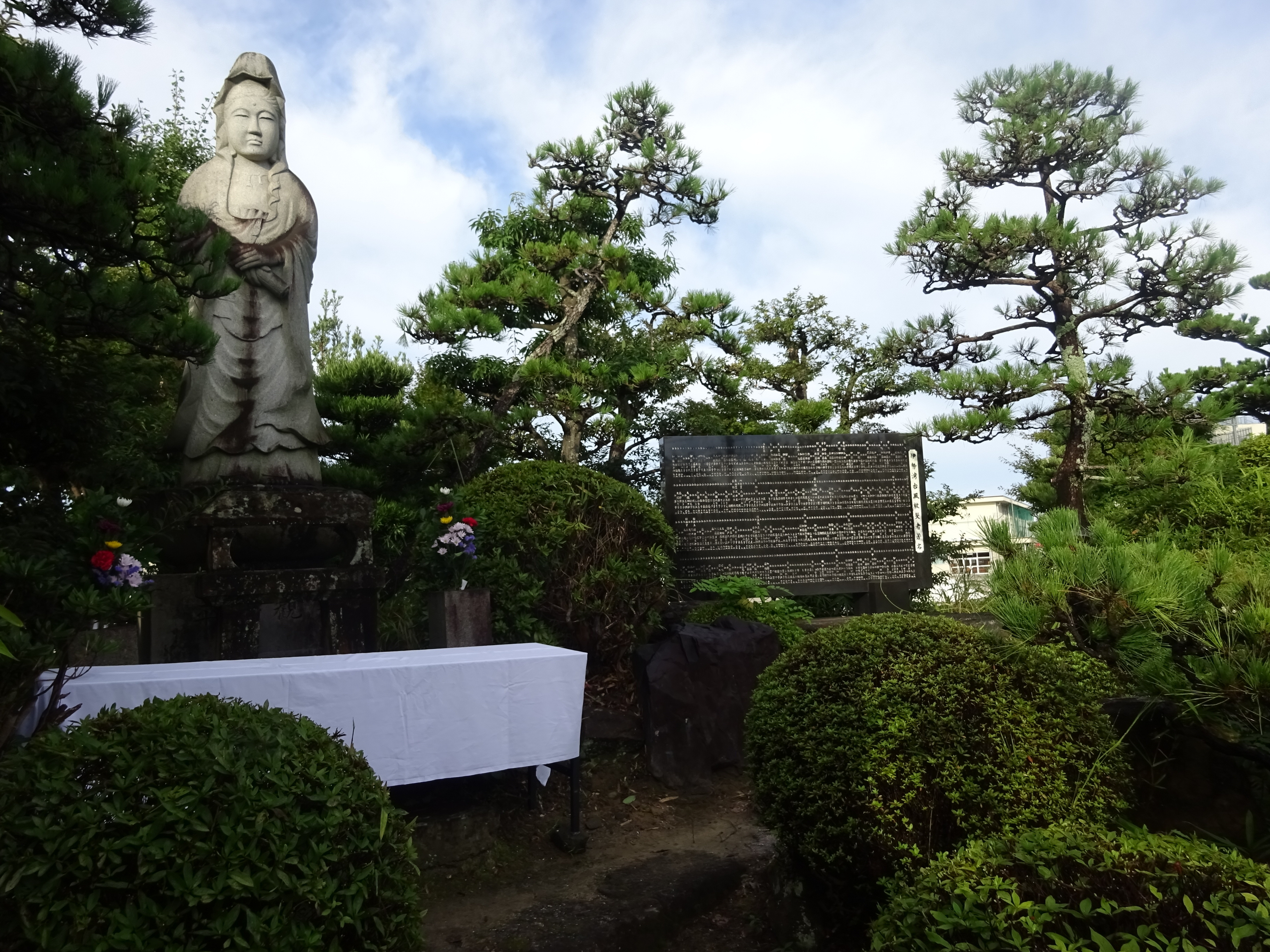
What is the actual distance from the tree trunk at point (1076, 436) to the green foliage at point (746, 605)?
3.65 meters

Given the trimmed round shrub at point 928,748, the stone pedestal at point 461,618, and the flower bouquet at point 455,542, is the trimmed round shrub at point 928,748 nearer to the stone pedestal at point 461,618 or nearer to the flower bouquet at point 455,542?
the stone pedestal at point 461,618

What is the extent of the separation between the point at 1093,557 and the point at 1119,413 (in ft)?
24.6

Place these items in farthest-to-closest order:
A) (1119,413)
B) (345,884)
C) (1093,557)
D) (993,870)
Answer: (1119,413) → (1093,557) → (345,884) → (993,870)

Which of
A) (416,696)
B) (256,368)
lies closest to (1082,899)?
(416,696)

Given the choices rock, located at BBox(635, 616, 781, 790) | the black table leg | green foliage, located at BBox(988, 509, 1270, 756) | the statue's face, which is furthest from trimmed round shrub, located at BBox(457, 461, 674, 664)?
green foliage, located at BBox(988, 509, 1270, 756)

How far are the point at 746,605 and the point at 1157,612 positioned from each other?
438 centimetres

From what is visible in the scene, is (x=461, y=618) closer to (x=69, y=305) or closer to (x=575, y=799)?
(x=575, y=799)

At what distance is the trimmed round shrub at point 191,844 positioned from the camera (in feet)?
6.02

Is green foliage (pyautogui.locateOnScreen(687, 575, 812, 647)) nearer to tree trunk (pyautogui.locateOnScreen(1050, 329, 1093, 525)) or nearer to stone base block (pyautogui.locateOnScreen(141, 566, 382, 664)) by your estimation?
stone base block (pyautogui.locateOnScreen(141, 566, 382, 664))

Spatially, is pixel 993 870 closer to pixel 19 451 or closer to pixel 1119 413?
pixel 19 451

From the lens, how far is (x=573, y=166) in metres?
11.4

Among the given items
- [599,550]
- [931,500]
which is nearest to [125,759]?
[599,550]

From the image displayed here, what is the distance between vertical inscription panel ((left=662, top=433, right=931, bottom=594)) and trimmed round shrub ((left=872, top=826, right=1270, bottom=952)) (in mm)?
5693

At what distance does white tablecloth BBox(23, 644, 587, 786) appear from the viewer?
135 inches
